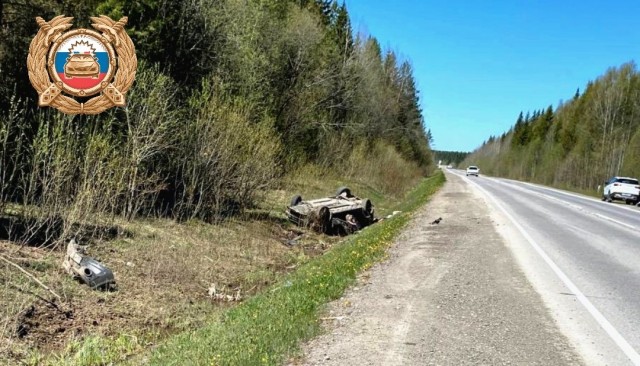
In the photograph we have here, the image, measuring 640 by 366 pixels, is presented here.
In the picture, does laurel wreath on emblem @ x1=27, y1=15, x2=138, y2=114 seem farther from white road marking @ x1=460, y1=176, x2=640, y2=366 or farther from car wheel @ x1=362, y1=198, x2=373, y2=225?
car wheel @ x1=362, y1=198, x2=373, y2=225

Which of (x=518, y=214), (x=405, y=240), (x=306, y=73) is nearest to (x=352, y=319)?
(x=405, y=240)

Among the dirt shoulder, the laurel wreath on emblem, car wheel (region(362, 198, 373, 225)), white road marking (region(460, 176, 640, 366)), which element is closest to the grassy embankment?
the dirt shoulder

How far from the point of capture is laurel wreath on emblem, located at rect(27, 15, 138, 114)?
1014cm

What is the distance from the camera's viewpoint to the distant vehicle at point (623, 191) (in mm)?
33375

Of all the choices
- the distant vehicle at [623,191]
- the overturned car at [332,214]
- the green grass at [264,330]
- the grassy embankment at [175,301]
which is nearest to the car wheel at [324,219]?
the overturned car at [332,214]

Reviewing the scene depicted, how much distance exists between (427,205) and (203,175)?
11.7 m

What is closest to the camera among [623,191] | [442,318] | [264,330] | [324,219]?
[264,330]

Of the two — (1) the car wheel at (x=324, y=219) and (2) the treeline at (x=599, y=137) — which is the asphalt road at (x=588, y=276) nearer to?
(1) the car wheel at (x=324, y=219)

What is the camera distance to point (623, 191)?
33656 mm

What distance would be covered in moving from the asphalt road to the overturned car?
5.34 m

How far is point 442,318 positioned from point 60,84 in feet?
27.5

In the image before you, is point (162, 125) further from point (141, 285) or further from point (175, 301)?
point (175, 301)

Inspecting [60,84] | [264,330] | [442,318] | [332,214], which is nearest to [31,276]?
[264,330]

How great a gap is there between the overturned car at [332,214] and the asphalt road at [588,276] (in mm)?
5344
